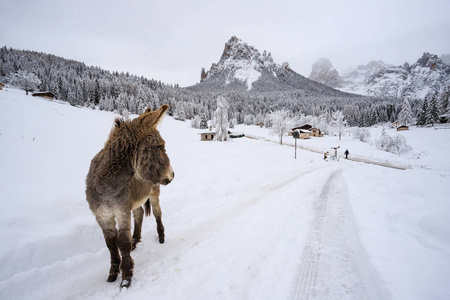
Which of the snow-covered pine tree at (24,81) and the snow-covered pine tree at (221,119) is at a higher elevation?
the snow-covered pine tree at (24,81)

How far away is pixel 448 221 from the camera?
154 inches

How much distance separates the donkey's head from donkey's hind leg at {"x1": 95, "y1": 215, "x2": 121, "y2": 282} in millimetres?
940

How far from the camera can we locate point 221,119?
142 ft

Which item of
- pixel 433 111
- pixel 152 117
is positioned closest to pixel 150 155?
pixel 152 117

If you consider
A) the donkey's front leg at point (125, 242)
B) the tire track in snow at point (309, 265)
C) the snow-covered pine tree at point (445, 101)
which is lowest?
the tire track in snow at point (309, 265)

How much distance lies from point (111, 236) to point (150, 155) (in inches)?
65.1

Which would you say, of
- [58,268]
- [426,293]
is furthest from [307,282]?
[58,268]

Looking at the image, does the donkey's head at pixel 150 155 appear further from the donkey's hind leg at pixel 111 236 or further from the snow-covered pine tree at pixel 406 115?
the snow-covered pine tree at pixel 406 115

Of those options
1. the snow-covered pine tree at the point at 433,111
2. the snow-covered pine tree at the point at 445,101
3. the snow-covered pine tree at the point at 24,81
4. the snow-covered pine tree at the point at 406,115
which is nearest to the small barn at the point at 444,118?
the snow-covered pine tree at the point at 433,111

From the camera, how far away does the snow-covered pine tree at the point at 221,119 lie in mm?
42600

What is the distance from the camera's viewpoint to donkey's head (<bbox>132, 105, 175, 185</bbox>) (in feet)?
9.62

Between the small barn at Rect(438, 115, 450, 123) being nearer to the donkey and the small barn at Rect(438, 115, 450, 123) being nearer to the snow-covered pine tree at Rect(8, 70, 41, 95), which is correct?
the donkey

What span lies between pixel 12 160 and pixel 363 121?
11956cm

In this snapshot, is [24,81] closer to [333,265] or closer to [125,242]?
[125,242]
